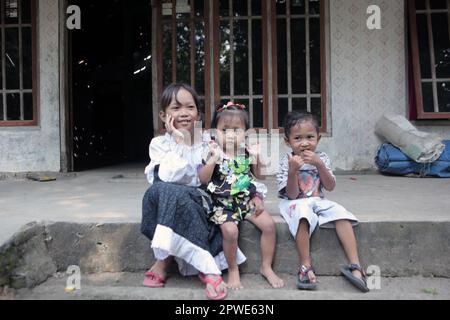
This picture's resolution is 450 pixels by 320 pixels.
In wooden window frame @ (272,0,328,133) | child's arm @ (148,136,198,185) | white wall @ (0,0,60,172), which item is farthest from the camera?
white wall @ (0,0,60,172)

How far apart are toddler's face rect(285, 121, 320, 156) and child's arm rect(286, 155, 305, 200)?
0.09 metres

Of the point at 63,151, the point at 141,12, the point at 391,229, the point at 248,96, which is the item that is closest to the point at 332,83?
the point at 248,96

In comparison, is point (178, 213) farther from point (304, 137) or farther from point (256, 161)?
point (304, 137)

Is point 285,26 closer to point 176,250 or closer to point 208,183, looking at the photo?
point 208,183

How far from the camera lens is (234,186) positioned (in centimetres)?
232

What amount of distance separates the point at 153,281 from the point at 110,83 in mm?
7690

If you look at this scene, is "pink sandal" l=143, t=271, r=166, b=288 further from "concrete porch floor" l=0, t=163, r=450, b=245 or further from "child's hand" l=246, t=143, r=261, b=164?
"child's hand" l=246, t=143, r=261, b=164

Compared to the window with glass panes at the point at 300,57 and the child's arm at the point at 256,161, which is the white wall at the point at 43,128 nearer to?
the window with glass panes at the point at 300,57

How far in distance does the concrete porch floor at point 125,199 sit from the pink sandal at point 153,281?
359mm

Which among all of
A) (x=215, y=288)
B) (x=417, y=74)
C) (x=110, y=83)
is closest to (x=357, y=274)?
(x=215, y=288)

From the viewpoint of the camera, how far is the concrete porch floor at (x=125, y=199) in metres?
2.55

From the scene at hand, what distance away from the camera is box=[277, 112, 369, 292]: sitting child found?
2232 mm

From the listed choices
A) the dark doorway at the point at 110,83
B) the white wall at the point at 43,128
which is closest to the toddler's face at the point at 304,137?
the white wall at the point at 43,128

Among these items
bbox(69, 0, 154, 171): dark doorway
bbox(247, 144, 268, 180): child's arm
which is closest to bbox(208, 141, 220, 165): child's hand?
bbox(247, 144, 268, 180): child's arm
